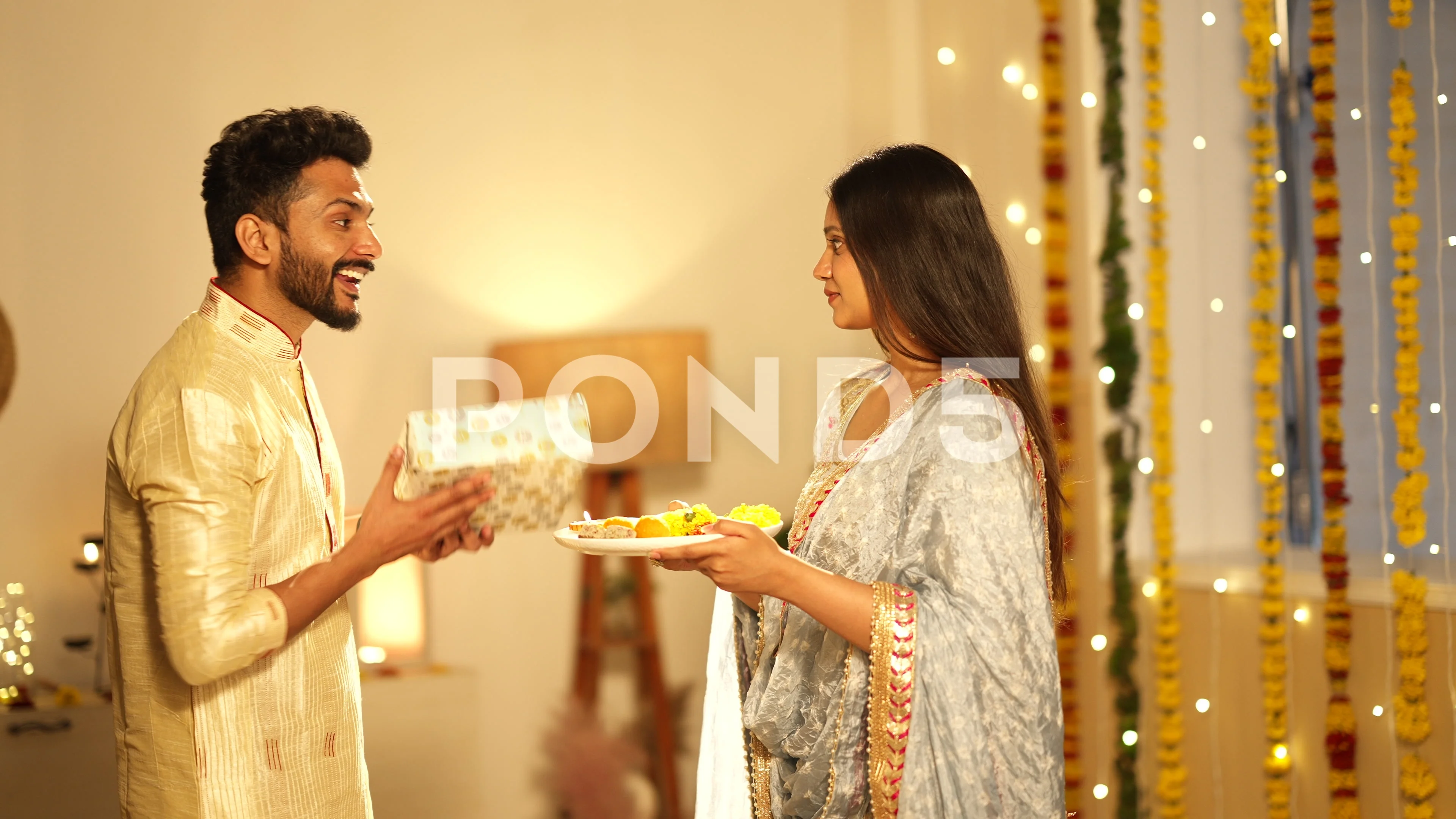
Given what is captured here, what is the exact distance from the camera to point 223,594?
162 centimetres

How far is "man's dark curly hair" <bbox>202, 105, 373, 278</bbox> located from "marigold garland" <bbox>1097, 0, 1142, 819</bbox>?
247 centimetres

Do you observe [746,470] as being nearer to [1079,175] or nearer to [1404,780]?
[1079,175]

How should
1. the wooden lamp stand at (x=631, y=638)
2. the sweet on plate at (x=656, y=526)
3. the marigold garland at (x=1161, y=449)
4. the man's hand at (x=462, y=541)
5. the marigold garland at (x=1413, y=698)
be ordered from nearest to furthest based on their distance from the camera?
1. the sweet on plate at (x=656, y=526)
2. the man's hand at (x=462, y=541)
3. the marigold garland at (x=1413, y=698)
4. the marigold garland at (x=1161, y=449)
5. the wooden lamp stand at (x=631, y=638)

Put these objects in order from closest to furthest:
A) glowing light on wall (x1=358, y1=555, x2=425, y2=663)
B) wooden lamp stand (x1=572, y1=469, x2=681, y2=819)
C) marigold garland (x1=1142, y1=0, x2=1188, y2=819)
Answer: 1. marigold garland (x1=1142, y1=0, x2=1188, y2=819)
2. glowing light on wall (x1=358, y1=555, x2=425, y2=663)
3. wooden lamp stand (x1=572, y1=469, x2=681, y2=819)

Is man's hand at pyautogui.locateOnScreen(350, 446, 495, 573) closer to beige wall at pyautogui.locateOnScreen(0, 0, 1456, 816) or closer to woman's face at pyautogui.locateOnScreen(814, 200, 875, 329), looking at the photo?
woman's face at pyautogui.locateOnScreen(814, 200, 875, 329)

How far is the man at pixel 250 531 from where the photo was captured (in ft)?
5.38

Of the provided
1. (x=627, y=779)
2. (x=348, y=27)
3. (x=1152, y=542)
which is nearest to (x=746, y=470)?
(x=627, y=779)

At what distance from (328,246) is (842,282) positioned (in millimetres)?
943

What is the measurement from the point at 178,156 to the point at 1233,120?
3.41 meters

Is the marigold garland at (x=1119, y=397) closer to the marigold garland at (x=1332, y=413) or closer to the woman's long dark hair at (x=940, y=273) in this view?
the marigold garland at (x=1332, y=413)

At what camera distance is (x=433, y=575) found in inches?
141

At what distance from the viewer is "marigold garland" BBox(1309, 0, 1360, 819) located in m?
2.85

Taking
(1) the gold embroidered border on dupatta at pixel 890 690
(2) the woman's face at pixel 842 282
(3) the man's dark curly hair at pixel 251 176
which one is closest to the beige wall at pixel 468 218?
(3) the man's dark curly hair at pixel 251 176

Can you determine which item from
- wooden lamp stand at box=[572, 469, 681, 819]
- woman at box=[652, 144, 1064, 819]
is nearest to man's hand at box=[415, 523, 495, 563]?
woman at box=[652, 144, 1064, 819]
